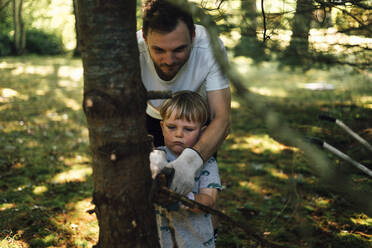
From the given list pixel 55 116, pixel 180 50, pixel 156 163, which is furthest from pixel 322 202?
pixel 55 116

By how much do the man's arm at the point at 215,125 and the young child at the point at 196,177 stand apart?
0.08 m

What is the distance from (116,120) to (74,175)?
306 centimetres

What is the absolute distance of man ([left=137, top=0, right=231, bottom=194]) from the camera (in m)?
1.76

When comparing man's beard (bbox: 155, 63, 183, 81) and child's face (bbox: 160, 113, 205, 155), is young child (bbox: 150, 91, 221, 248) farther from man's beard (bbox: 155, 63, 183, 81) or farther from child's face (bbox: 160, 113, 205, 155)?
man's beard (bbox: 155, 63, 183, 81)

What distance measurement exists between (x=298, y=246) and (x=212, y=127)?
1475 mm

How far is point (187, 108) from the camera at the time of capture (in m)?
2.07

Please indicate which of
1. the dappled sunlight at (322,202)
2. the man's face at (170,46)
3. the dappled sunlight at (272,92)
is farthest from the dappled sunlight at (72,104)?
the man's face at (170,46)

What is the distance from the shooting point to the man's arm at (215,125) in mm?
1946

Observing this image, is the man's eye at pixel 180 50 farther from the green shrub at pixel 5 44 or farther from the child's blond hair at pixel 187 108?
the green shrub at pixel 5 44

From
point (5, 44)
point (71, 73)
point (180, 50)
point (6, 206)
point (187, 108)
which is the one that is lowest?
point (6, 206)

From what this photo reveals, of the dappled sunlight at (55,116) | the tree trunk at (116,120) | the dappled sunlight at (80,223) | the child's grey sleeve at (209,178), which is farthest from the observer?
the dappled sunlight at (55,116)

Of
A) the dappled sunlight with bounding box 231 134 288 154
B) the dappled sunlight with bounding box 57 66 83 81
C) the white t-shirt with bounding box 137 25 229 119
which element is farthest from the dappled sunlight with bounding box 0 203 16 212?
the dappled sunlight with bounding box 57 66 83 81

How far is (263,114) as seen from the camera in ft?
2.02

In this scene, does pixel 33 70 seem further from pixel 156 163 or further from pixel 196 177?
pixel 156 163
